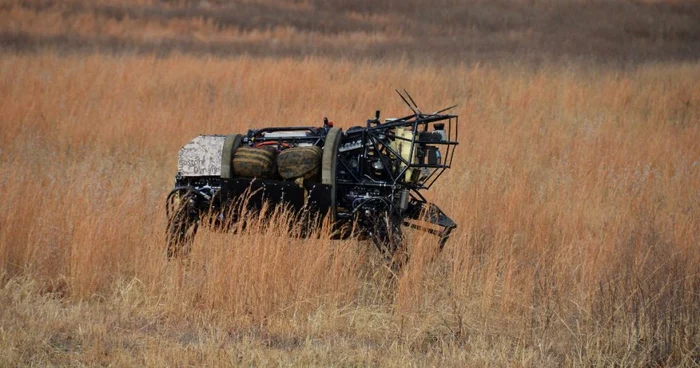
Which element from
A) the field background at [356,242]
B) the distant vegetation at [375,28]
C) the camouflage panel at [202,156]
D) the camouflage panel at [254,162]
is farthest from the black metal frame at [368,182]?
the distant vegetation at [375,28]

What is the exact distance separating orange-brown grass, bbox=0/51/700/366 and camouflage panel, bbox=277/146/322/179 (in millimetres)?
A: 402

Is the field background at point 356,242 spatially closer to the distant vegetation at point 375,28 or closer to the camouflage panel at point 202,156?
the distant vegetation at point 375,28

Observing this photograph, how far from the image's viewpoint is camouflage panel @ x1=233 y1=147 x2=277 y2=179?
19.6 ft

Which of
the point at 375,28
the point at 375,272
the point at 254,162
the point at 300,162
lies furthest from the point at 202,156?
the point at 375,28

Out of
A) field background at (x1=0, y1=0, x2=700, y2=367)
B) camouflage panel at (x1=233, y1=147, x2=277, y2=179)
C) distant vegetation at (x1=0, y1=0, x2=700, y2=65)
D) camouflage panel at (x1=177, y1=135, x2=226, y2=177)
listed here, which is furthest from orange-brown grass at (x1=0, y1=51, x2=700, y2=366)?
distant vegetation at (x1=0, y1=0, x2=700, y2=65)

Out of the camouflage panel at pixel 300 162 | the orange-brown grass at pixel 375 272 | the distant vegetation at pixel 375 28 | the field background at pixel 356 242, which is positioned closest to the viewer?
the orange-brown grass at pixel 375 272

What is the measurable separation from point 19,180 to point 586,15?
737 inches

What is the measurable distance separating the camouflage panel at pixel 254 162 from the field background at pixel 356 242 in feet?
1.36

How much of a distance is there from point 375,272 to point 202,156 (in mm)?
1501

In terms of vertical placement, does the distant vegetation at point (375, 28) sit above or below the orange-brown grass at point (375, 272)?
above

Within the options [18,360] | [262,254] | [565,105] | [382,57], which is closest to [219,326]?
[262,254]

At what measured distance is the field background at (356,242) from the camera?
18.4 feet

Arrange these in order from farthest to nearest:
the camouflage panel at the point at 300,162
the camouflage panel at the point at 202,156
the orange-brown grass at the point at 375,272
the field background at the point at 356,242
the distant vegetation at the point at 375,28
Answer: the distant vegetation at the point at 375,28 → the camouflage panel at the point at 202,156 → the camouflage panel at the point at 300,162 → the field background at the point at 356,242 → the orange-brown grass at the point at 375,272

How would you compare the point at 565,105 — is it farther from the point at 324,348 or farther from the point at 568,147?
the point at 324,348
